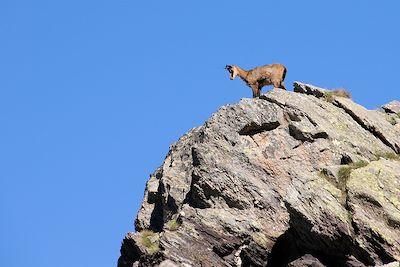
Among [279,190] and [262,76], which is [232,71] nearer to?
[262,76]

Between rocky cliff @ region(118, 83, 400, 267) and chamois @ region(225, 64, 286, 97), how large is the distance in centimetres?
289

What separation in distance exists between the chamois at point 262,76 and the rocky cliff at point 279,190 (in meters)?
2.89

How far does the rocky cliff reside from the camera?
88.8ft

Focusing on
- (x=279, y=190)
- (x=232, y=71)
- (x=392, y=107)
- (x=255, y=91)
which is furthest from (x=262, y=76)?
(x=279, y=190)

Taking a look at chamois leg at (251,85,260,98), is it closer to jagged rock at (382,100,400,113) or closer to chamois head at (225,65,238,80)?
chamois head at (225,65,238,80)

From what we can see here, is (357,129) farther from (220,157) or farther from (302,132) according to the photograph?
(220,157)

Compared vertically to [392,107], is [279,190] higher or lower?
lower

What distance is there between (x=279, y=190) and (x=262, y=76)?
11.5 metres

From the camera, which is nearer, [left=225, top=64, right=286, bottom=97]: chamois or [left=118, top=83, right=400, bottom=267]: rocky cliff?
[left=118, top=83, right=400, bottom=267]: rocky cliff

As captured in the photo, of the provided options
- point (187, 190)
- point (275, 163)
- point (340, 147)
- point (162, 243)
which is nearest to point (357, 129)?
point (340, 147)

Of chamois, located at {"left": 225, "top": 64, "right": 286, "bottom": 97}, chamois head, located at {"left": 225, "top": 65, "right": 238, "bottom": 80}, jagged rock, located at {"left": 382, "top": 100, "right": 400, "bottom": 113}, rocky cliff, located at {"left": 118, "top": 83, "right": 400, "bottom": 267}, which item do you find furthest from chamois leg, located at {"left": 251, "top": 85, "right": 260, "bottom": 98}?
jagged rock, located at {"left": 382, "top": 100, "right": 400, "bottom": 113}

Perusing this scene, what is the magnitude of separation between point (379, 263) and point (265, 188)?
606cm

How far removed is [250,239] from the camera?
2923cm

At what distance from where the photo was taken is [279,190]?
3080cm
